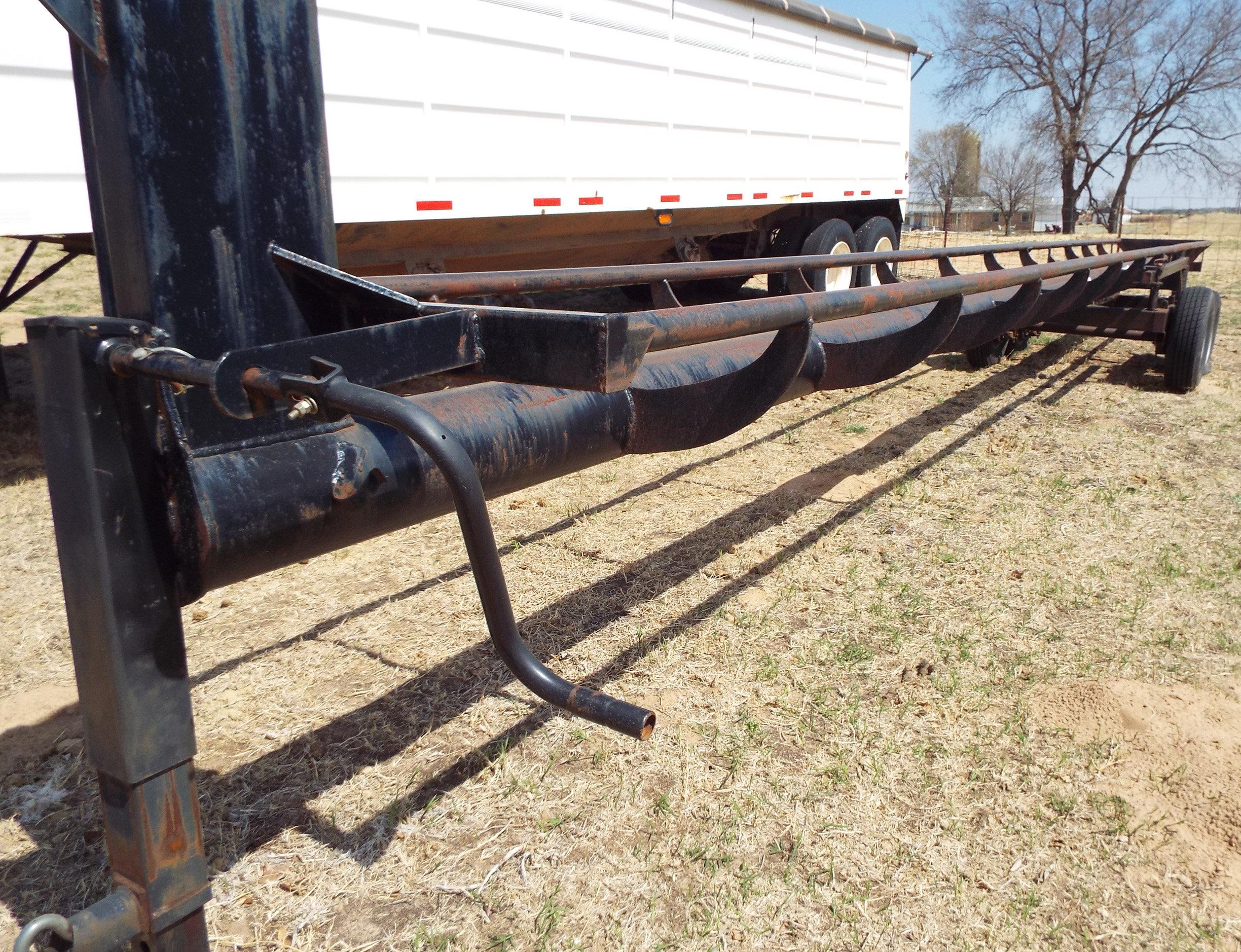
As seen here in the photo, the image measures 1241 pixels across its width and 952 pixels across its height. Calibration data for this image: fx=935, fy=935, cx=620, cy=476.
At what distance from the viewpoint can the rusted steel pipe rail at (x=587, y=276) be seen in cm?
237

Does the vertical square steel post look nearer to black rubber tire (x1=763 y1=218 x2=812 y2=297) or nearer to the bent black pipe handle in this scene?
the bent black pipe handle

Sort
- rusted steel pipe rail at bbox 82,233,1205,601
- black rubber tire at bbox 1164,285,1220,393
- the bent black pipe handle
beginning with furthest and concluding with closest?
black rubber tire at bbox 1164,285,1220,393
rusted steel pipe rail at bbox 82,233,1205,601
the bent black pipe handle

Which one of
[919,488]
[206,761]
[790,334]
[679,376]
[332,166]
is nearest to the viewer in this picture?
[790,334]

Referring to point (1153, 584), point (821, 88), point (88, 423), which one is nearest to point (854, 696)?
point (1153, 584)

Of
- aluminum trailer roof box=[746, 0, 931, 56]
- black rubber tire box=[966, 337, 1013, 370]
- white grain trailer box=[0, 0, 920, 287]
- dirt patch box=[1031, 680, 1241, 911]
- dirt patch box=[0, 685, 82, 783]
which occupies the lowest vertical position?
dirt patch box=[0, 685, 82, 783]

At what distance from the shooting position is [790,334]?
2.00 m

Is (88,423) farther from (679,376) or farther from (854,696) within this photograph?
(854,696)

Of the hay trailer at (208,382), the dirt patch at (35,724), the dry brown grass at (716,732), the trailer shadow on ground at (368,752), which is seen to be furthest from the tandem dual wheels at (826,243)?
the hay trailer at (208,382)

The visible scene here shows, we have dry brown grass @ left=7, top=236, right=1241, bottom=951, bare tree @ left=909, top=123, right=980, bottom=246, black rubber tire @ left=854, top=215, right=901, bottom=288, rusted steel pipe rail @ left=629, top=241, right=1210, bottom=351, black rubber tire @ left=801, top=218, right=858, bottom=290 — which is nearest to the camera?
rusted steel pipe rail @ left=629, top=241, right=1210, bottom=351

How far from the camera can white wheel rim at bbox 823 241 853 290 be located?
376 inches

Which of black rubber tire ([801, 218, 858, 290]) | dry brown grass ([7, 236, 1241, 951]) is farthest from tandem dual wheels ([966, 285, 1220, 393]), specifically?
black rubber tire ([801, 218, 858, 290])

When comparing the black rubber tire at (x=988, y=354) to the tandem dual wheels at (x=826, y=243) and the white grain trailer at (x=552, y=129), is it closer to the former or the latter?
the tandem dual wheels at (x=826, y=243)

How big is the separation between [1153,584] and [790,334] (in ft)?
6.96

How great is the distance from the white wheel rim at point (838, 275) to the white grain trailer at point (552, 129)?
0.29ft
